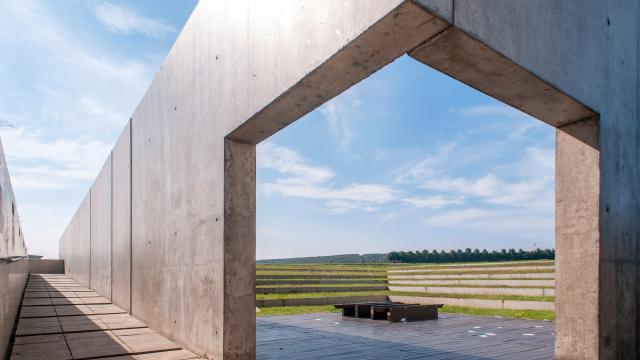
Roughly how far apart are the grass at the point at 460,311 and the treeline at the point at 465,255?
87.8ft

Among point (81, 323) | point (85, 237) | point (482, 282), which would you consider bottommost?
point (482, 282)

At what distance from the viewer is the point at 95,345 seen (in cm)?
621

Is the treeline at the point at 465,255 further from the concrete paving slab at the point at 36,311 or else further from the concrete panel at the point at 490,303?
the concrete paving slab at the point at 36,311

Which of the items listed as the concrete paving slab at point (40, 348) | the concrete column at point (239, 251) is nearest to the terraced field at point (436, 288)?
the concrete paving slab at point (40, 348)

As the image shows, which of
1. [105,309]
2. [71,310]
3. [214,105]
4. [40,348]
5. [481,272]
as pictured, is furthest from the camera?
[481,272]

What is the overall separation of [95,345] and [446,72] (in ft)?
19.0

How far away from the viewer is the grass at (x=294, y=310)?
11508 millimetres

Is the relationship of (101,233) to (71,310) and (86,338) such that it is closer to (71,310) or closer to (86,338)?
(71,310)

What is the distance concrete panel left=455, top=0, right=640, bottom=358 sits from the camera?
382cm

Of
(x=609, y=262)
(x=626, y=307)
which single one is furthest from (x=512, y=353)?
(x=609, y=262)

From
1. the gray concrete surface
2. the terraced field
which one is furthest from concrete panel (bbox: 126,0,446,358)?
the gray concrete surface

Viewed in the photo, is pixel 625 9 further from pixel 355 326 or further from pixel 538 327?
pixel 355 326

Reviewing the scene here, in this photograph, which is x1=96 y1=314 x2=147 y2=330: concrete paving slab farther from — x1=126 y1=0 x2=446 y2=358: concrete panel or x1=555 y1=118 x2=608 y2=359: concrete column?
x1=555 y1=118 x2=608 y2=359: concrete column

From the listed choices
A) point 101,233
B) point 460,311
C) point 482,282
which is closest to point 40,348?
point 460,311
